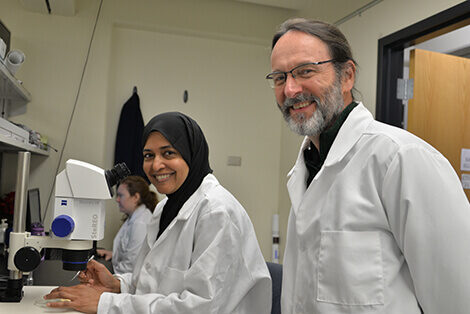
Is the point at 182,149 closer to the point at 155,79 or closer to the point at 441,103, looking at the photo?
the point at 441,103

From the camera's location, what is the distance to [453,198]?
785 millimetres

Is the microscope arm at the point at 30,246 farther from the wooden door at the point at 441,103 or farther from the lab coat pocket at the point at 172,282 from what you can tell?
the wooden door at the point at 441,103

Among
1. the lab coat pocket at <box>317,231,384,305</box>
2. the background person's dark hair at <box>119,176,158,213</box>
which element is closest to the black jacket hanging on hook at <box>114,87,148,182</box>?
the background person's dark hair at <box>119,176,158,213</box>

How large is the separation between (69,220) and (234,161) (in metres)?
2.95

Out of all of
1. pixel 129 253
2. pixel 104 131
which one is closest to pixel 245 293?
pixel 129 253

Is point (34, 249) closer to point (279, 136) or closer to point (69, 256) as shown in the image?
point (69, 256)

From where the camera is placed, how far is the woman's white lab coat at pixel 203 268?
1202 millimetres

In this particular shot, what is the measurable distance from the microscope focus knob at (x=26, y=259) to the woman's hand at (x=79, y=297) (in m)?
0.12

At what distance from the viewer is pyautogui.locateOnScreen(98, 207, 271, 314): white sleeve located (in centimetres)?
119

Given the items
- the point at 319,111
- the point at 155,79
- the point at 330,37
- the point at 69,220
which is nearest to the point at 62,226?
the point at 69,220

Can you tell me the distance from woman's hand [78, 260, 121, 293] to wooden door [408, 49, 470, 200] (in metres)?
2.01

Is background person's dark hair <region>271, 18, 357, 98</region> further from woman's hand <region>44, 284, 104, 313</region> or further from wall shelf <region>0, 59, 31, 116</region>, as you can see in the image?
wall shelf <region>0, 59, 31, 116</region>

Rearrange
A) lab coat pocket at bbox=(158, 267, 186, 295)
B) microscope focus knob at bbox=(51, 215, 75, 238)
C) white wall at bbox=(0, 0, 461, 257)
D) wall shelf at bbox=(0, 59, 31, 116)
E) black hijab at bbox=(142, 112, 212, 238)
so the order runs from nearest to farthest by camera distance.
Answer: microscope focus knob at bbox=(51, 215, 75, 238)
lab coat pocket at bbox=(158, 267, 186, 295)
black hijab at bbox=(142, 112, 212, 238)
wall shelf at bbox=(0, 59, 31, 116)
white wall at bbox=(0, 0, 461, 257)

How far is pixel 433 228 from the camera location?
79cm
